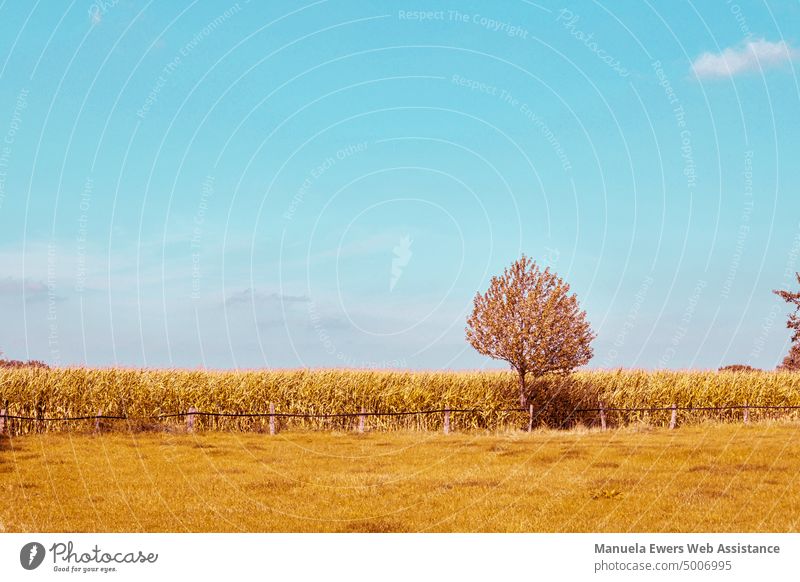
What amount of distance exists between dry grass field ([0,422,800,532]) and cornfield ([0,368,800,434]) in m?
3.23

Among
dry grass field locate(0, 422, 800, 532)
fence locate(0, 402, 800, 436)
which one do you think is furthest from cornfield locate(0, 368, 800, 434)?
dry grass field locate(0, 422, 800, 532)

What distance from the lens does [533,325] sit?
41.3 m

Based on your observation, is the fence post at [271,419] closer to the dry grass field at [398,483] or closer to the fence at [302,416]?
the fence at [302,416]

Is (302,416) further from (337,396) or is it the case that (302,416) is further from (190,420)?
(190,420)

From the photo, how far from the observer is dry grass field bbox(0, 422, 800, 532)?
63.4ft

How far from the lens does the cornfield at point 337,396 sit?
41062mm

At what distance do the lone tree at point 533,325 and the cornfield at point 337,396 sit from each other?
156 inches

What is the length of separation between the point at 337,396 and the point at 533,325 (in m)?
12.0

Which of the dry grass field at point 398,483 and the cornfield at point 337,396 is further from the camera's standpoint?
the cornfield at point 337,396

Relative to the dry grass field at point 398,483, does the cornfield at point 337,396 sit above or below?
above

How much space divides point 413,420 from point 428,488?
63.8 ft

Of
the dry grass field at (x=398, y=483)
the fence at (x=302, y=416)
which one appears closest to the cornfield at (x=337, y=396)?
the fence at (x=302, y=416)

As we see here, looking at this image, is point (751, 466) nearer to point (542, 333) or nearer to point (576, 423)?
point (542, 333)
